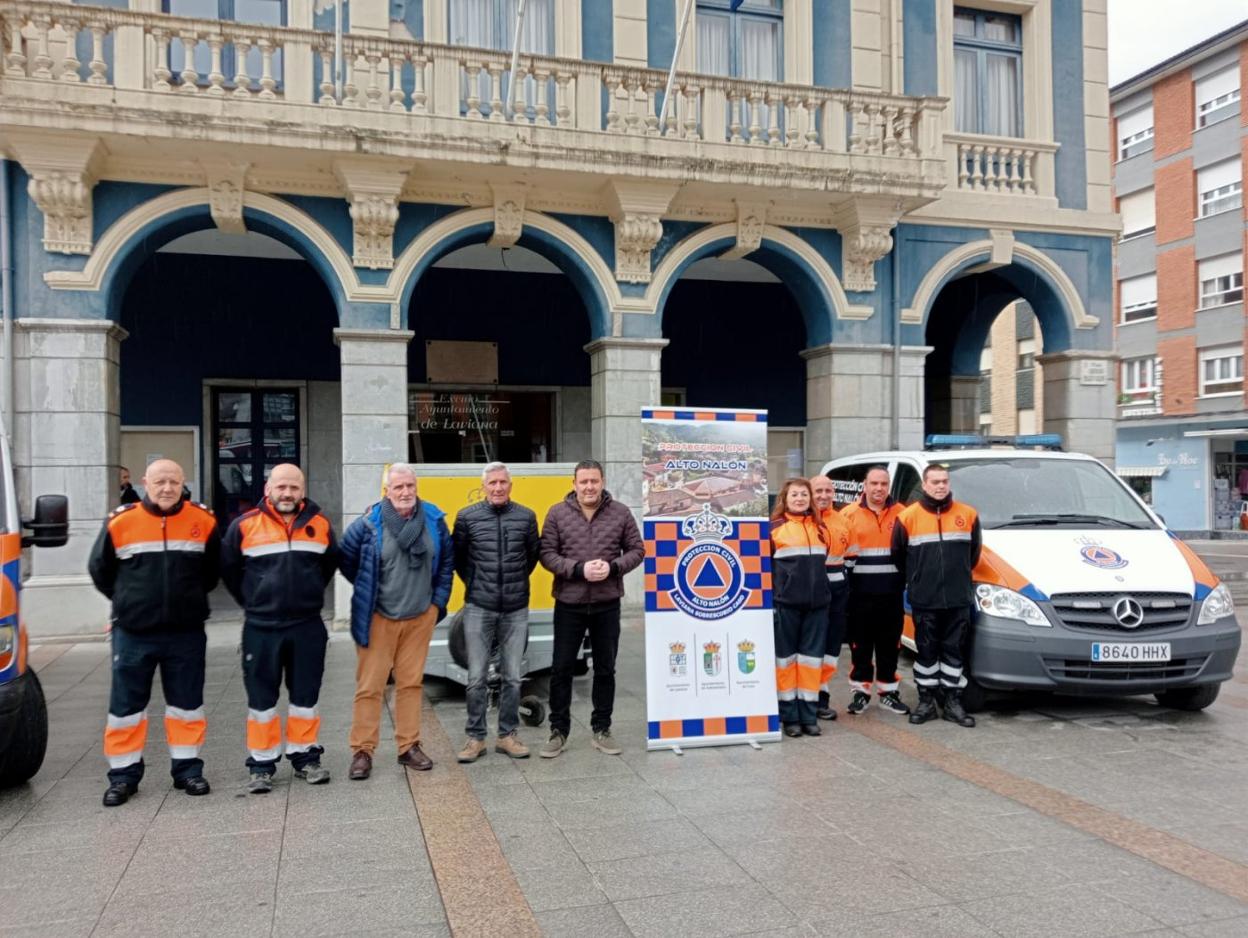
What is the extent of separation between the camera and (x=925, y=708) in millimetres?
6688

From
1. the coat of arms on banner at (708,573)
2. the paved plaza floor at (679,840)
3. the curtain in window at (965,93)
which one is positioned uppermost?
the curtain in window at (965,93)

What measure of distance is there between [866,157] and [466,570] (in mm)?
8260

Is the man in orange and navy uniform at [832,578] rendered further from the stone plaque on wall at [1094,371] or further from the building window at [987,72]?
the building window at [987,72]

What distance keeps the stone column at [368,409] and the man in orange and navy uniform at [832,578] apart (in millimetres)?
5663

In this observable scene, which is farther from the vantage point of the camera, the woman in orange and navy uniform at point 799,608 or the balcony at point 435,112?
the balcony at point 435,112

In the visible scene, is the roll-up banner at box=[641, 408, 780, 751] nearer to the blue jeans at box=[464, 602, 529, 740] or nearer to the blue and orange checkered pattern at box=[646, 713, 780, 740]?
the blue and orange checkered pattern at box=[646, 713, 780, 740]

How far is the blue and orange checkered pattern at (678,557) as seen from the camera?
6.18 metres

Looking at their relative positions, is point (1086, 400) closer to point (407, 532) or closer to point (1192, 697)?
point (1192, 697)

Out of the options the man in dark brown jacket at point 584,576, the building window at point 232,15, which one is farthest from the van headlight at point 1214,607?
the building window at point 232,15

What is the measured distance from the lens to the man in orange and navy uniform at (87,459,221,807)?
5211 mm

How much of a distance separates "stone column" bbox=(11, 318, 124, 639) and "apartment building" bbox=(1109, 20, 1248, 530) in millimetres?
30849

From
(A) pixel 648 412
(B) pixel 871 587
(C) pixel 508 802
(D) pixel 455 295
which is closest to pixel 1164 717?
(B) pixel 871 587

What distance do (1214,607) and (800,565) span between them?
9.48 ft

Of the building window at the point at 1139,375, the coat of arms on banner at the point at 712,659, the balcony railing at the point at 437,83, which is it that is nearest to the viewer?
the coat of arms on banner at the point at 712,659
